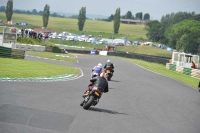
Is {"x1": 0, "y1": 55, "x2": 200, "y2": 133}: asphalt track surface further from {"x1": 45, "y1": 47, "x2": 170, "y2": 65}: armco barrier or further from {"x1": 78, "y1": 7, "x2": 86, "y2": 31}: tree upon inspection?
{"x1": 78, "y1": 7, "x2": 86, "y2": 31}: tree

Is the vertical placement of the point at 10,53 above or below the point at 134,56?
above

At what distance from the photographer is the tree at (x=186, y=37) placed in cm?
11859

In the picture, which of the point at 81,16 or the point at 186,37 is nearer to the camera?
the point at 186,37

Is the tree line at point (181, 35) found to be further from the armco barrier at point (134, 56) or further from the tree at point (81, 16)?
the armco barrier at point (134, 56)

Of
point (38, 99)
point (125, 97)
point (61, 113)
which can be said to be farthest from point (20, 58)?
point (61, 113)

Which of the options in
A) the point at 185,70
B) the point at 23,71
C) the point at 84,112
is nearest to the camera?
the point at 84,112

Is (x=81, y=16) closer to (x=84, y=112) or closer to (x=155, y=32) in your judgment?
(x=155, y=32)

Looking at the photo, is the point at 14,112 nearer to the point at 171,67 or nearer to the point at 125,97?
the point at 125,97

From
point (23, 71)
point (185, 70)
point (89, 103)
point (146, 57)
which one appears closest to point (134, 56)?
point (146, 57)

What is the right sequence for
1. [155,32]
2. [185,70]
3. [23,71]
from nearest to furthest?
[23,71] < [185,70] < [155,32]

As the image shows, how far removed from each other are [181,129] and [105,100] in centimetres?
526

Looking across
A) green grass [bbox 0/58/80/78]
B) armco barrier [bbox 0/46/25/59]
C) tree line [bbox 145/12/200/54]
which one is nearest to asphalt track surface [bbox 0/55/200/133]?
green grass [bbox 0/58/80/78]

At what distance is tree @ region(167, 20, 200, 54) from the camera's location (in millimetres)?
118594

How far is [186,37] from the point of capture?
12219 centimetres
